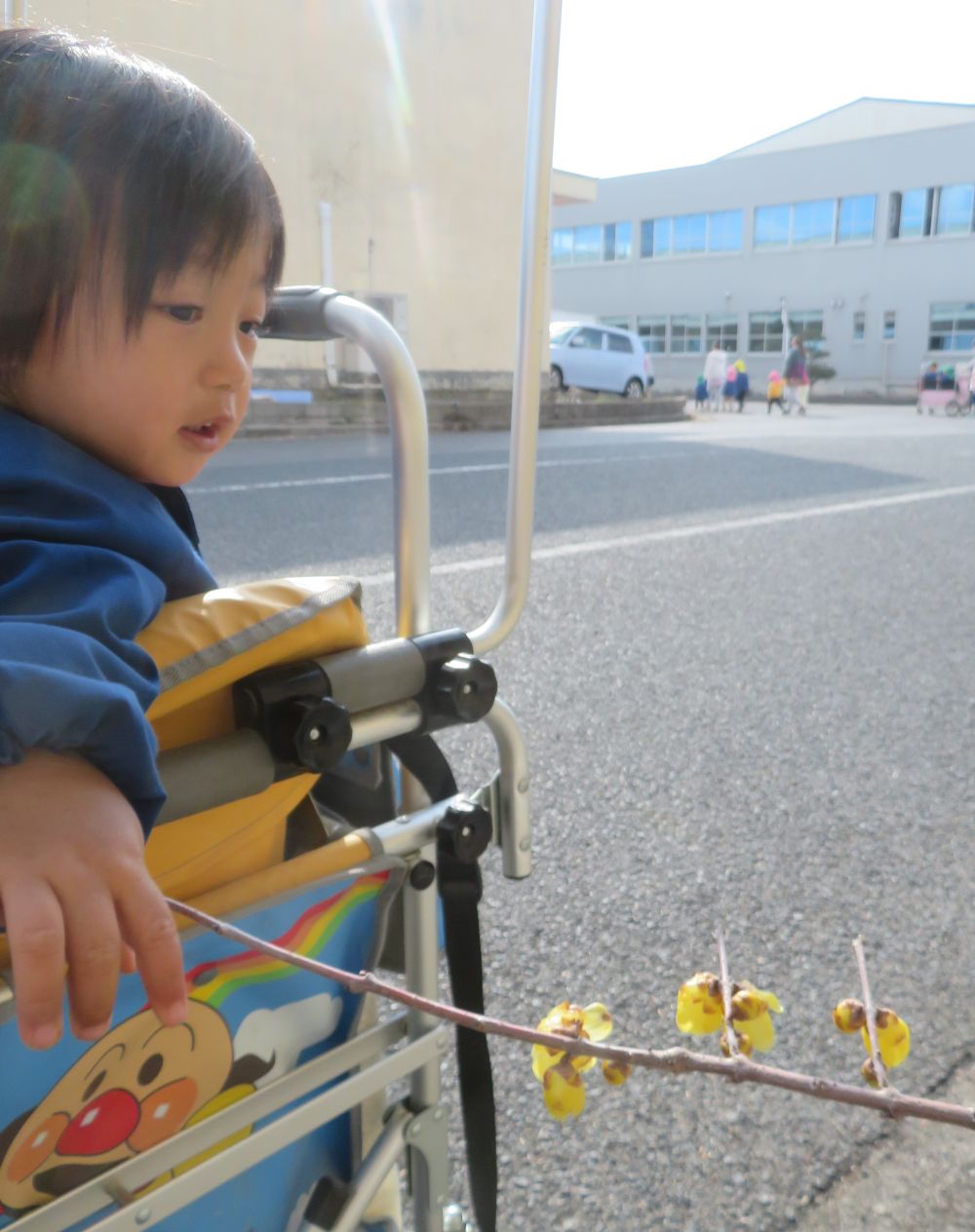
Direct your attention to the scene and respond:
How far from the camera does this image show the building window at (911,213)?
123 ft

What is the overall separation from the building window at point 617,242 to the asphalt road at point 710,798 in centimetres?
3938

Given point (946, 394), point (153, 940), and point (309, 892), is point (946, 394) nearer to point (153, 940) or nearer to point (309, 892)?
point (309, 892)

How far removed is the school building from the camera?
37.2m

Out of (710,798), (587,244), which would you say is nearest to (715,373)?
(587,244)

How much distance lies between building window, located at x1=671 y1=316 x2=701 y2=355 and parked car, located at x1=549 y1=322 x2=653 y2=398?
2007cm

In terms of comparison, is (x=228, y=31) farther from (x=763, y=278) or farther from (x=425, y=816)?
(x=763, y=278)

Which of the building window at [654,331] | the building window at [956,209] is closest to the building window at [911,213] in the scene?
the building window at [956,209]

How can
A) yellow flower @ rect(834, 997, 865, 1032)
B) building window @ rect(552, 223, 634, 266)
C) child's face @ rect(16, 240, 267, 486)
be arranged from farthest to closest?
building window @ rect(552, 223, 634, 266) < child's face @ rect(16, 240, 267, 486) < yellow flower @ rect(834, 997, 865, 1032)

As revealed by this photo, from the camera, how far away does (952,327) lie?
3725 centimetres

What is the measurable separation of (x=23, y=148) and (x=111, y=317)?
0.14 meters

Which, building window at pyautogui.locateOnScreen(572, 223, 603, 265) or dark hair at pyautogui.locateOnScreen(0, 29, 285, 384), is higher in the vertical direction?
building window at pyautogui.locateOnScreen(572, 223, 603, 265)

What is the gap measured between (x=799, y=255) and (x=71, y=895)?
42.5 metres

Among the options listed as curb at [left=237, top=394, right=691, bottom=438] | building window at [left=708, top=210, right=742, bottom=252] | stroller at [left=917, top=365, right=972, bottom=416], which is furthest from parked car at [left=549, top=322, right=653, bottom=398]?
building window at [left=708, top=210, right=742, bottom=252]

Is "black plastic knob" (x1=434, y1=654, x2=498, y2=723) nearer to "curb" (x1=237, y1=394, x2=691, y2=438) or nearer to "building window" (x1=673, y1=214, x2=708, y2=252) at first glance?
"curb" (x1=237, y1=394, x2=691, y2=438)
